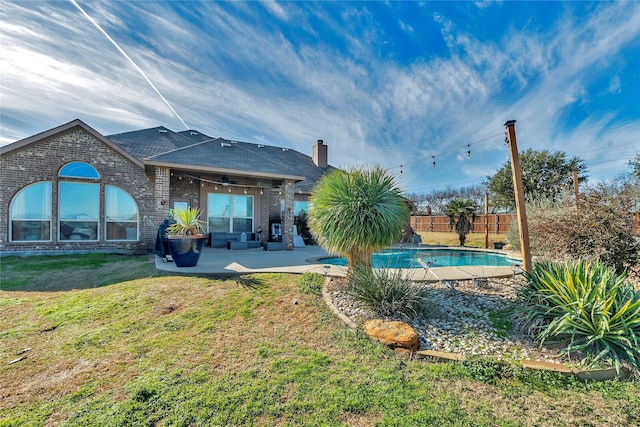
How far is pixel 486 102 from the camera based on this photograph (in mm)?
12211

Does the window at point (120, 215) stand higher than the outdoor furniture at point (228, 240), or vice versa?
the window at point (120, 215)

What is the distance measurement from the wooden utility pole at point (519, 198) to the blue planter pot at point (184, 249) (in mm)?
7748

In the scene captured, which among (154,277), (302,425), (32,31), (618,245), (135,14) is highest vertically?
(135,14)

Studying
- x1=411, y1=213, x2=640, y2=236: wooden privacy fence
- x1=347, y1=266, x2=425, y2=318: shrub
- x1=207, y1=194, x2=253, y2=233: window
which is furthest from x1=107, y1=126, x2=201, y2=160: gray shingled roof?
x1=411, y1=213, x2=640, y2=236: wooden privacy fence

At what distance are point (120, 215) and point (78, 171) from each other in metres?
2.21

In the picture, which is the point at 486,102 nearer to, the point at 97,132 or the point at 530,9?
the point at 530,9

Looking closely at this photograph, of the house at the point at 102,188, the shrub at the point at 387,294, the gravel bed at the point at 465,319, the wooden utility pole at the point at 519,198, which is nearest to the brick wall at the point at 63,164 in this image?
the house at the point at 102,188

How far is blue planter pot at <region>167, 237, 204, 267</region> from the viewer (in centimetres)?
747

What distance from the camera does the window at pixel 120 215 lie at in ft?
37.4

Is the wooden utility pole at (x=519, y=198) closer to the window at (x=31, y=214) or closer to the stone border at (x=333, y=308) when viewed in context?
the stone border at (x=333, y=308)

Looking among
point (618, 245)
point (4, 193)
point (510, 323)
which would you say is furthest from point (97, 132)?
point (618, 245)

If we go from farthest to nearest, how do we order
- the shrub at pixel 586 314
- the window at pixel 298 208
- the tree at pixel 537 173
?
1. the tree at pixel 537 173
2. the window at pixel 298 208
3. the shrub at pixel 586 314

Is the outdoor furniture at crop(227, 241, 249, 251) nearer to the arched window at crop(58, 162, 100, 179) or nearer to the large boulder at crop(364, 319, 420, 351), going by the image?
the arched window at crop(58, 162, 100, 179)

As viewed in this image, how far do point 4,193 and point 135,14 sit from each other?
8125mm
